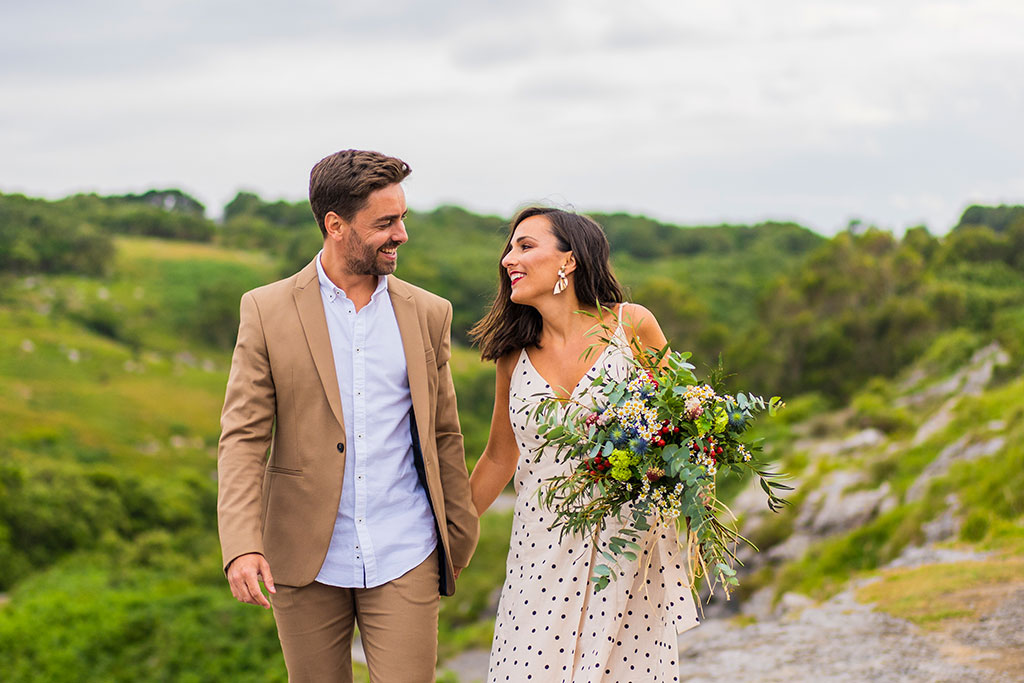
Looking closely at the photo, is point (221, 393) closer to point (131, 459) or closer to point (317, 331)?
point (131, 459)

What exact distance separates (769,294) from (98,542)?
29897 millimetres

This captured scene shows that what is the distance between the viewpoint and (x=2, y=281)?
69.9m

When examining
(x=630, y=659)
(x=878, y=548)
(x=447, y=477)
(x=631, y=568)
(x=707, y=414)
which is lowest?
(x=878, y=548)

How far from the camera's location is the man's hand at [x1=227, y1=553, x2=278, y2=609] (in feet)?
9.44

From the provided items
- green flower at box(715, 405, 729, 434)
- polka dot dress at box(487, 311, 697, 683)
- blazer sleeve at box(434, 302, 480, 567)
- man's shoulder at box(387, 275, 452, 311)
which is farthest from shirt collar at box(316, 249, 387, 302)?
green flower at box(715, 405, 729, 434)

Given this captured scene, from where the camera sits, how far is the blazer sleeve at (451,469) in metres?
3.55

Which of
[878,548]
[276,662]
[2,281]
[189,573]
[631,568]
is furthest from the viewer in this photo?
[2,281]

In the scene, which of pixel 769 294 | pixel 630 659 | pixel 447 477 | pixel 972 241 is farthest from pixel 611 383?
pixel 769 294

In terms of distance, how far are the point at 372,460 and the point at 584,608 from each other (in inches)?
→ 38.1

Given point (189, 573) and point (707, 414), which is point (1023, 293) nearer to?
point (707, 414)

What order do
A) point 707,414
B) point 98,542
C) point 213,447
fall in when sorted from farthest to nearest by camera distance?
point 213,447 → point 98,542 → point 707,414

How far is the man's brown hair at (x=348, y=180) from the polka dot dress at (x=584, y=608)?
0.94 meters

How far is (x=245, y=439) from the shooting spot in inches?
123

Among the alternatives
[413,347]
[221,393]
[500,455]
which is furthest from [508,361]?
[221,393]
